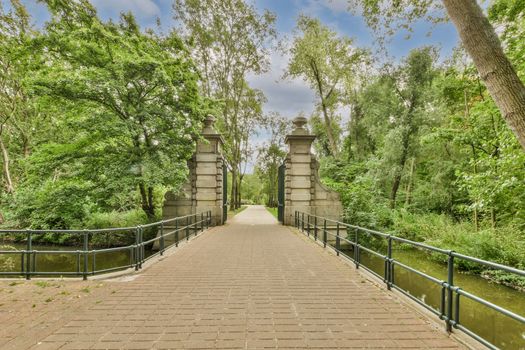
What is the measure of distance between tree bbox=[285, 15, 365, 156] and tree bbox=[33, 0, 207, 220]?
12.8m

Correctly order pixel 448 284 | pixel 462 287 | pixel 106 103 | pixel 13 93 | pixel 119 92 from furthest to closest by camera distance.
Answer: pixel 13 93
pixel 106 103
pixel 119 92
pixel 462 287
pixel 448 284

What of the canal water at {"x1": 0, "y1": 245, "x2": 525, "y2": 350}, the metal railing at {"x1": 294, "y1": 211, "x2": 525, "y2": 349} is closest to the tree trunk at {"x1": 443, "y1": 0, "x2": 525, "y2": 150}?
the metal railing at {"x1": 294, "y1": 211, "x2": 525, "y2": 349}

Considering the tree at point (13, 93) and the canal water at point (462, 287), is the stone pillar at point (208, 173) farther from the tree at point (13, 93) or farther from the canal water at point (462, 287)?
the tree at point (13, 93)

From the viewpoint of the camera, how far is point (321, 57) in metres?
22.7

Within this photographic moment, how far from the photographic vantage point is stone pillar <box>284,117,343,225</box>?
15.6m

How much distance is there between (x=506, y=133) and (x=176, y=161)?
1186 cm

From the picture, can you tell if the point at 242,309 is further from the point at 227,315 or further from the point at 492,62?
the point at 492,62

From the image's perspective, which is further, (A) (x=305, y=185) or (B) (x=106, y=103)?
(A) (x=305, y=185)

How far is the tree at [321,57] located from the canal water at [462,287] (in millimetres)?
14026

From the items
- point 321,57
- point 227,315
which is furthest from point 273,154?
point 227,315

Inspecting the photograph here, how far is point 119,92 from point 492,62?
35.8 feet

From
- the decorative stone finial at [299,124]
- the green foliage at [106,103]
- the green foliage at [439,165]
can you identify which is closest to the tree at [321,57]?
the green foliage at [439,165]

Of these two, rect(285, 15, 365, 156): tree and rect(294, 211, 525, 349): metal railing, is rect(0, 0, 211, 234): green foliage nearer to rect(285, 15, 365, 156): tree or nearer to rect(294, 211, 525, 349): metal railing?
rect(294, 211, 525, 349): metal railing

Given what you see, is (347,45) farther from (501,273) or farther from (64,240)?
(64,240)
